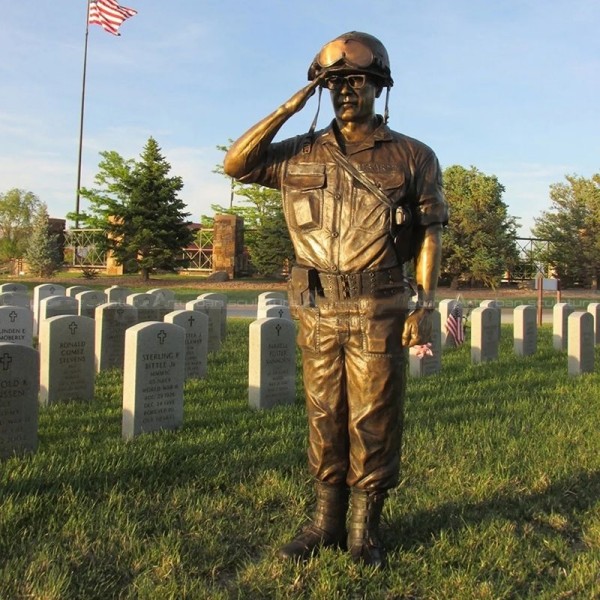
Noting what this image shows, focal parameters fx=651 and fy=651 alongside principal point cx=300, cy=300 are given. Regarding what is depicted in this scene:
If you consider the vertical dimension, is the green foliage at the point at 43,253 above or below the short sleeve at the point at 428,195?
above

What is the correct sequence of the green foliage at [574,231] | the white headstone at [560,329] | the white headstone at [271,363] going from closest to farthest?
the white headstone at [271,363] → the white headstone at [560,329] → the green foliage at [574,231]

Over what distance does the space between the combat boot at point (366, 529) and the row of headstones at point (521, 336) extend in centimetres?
627

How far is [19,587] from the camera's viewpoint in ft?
10.3

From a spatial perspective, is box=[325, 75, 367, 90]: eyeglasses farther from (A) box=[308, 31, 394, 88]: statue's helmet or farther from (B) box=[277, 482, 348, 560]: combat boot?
(B) box=[277, 482, 348, 560]: combat boot

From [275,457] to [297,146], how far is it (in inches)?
111

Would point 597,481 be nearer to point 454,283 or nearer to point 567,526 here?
point 567,526

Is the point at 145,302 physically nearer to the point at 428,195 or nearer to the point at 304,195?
the point at 304,195

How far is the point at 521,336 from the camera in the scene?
40.0 ft

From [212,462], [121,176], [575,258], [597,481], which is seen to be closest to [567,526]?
[597,481]

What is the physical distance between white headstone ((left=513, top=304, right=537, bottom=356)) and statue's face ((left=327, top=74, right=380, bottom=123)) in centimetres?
971

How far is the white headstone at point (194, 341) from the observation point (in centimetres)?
873

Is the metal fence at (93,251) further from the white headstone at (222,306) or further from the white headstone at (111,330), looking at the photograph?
the white headstone at (111,330)

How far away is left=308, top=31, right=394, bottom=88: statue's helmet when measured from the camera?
10.5 ft

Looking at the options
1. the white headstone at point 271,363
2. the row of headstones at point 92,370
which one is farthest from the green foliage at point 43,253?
the white headstone at point 271,363
